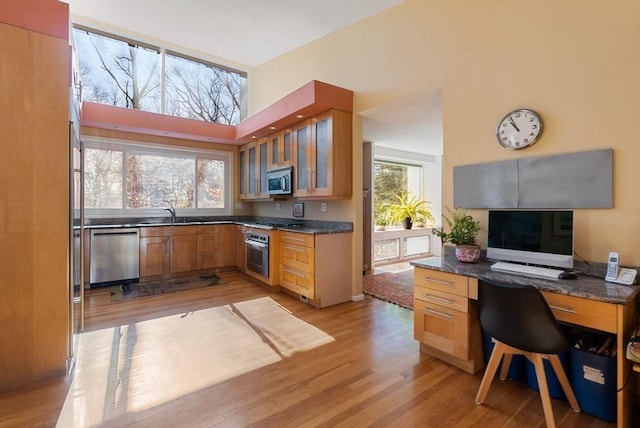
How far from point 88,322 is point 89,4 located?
4140mm

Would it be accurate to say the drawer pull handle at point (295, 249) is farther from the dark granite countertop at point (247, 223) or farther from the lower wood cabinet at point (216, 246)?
the lower wood cabinet at point (216, 246)

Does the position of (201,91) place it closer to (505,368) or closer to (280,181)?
(280,181)

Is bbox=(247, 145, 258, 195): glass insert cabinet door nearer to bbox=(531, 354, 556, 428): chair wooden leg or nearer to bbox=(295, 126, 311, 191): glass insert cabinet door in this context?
bbox=(295, 126, 311, 191): glass insert cabinet door

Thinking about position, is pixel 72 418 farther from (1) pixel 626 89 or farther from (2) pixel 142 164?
(2) pixel 142 164

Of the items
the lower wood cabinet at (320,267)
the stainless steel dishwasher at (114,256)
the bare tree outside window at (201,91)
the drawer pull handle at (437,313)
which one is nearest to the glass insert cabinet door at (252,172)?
the bare tree outside window at (201,91)

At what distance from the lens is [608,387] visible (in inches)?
67.5

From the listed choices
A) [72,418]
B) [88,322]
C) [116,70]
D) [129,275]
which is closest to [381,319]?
[72,418]

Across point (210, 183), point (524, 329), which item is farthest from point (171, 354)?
point (210, 183)

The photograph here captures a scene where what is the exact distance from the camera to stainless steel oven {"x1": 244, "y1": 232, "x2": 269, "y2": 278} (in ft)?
14.3

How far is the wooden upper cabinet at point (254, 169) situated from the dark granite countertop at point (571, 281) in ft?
11.0

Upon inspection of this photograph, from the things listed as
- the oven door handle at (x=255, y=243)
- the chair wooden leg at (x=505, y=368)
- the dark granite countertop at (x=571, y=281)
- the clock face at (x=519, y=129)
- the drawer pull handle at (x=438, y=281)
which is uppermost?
the clock face at (x=519, y=129)

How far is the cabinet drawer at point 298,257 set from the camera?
3654 mm

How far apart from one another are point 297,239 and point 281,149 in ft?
4.88

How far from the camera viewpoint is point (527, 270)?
2.03 metres
